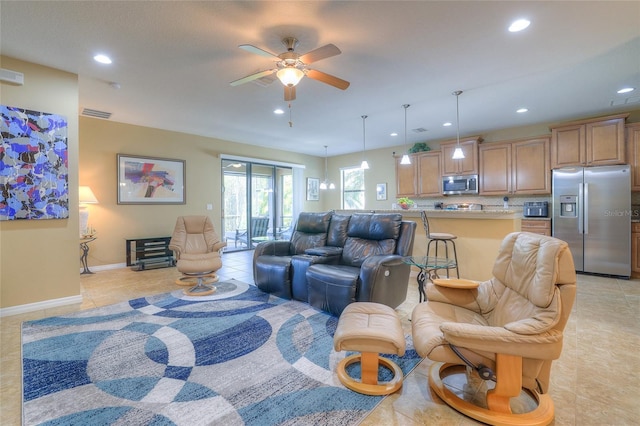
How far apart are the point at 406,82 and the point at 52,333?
454cm

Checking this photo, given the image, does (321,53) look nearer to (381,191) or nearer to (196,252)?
(196,252)

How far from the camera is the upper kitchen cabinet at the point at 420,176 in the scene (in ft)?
21.4

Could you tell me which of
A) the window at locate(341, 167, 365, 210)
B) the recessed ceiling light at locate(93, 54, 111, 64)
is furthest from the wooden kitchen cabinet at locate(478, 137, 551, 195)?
the recessed ceiling light at locate(93, 54, 111, 64)

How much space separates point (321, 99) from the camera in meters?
4.18

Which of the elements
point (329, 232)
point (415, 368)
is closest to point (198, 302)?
point (329, 232)

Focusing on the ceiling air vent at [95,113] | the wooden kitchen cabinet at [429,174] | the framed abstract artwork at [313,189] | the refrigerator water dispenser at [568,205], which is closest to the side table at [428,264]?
the refrigerator water dispenser at [568,205]

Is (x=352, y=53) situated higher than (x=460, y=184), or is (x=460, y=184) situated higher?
(x=352, y=53)

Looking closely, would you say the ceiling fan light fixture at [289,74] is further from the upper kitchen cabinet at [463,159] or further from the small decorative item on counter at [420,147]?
the small decorative item on counter at [420,147]

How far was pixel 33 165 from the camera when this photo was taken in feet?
10.4

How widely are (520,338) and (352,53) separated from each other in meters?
2.75

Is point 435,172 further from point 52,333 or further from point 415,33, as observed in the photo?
point 52,333

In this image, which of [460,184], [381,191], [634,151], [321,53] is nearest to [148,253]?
[321,53]

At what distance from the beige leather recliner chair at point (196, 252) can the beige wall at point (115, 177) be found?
6.17 ft

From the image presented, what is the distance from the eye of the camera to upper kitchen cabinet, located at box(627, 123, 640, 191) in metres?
4.45
